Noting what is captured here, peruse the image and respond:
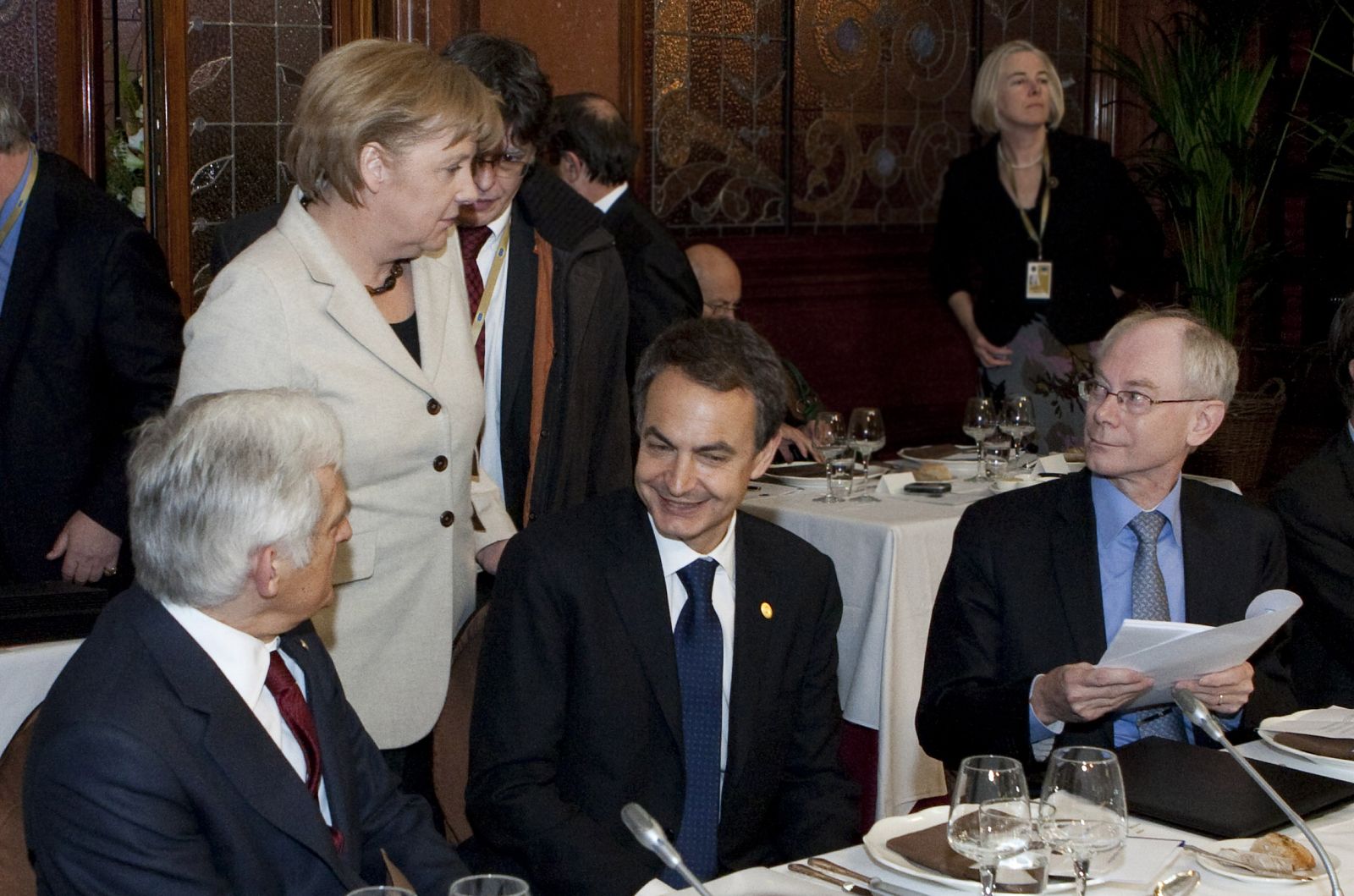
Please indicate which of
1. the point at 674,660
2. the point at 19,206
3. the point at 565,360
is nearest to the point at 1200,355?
the point at 674,660

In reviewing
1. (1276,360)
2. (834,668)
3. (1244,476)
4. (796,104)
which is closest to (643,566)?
(834,668)

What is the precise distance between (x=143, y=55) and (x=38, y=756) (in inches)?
149

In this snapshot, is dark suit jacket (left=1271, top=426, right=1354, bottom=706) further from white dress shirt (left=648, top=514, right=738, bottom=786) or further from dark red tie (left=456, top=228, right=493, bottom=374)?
dark red tie (left=456, top=228, right=493, bottom=374)

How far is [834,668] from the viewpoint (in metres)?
2.50

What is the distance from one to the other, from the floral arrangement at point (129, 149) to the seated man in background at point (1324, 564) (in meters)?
3.65

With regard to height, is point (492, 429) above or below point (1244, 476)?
above

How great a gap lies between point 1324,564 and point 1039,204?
11.4ft

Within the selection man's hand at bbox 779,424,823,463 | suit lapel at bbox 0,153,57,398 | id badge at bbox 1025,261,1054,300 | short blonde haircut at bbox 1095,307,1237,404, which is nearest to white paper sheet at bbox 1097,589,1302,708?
short blonde haircut at bbox 1095,307,1237,404

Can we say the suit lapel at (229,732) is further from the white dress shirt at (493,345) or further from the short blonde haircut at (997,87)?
the short blonde haircut at (997,87)

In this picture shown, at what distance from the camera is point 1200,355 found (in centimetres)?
267

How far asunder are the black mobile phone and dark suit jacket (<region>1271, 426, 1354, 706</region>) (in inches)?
57.5

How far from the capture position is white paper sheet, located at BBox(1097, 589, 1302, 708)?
2.18 meters

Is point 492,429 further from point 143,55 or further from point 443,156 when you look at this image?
point 143,55

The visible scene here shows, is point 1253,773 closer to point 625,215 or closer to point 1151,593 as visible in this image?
point 1151,593
